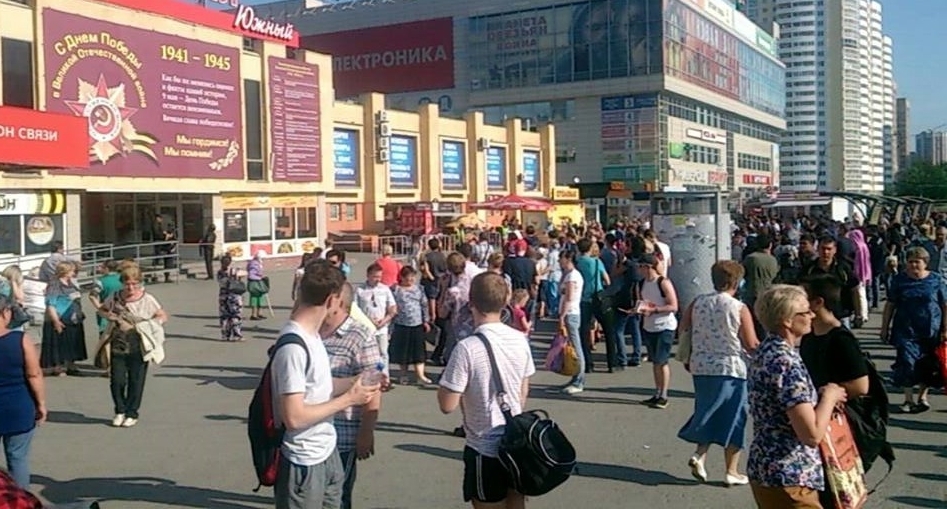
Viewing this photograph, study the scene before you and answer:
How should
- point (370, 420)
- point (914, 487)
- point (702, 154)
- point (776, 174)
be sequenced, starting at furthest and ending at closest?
point (776, 174) < point (702, 154) < point (914, 487) < point (370, 420)

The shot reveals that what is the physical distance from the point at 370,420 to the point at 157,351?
488cm

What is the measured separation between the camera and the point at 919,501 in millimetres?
6180

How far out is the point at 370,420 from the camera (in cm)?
480

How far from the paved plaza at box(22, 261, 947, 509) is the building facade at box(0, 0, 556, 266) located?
1654 cm

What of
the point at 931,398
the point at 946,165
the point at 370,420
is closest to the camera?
the point at 370,420

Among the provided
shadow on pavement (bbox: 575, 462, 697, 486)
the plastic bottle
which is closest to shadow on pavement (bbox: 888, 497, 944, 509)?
shadow on pavement (bbox: 575, 462, 697, 486)

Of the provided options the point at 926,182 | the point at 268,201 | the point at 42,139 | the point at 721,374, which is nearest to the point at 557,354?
the point at 721,374

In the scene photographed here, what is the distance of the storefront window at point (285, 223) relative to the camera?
36188 mm

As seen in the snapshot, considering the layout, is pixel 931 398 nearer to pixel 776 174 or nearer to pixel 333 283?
pixel 333 283

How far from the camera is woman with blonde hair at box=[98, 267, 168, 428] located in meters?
8.79

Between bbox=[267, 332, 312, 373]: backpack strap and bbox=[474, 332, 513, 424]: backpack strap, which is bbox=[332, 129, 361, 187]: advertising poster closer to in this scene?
bbox=[474, 332, 513, 424]: backpack strap

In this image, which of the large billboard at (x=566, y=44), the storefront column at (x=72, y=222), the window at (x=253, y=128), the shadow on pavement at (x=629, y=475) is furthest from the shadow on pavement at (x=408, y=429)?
Result: the large billboard at (x=566, y=44)

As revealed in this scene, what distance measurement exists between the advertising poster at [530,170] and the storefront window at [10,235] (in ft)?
115

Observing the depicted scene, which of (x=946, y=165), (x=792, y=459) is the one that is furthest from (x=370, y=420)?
(x=946, y=165)
